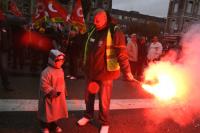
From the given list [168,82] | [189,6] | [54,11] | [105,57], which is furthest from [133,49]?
[189,6]

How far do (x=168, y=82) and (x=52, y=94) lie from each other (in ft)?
13.1

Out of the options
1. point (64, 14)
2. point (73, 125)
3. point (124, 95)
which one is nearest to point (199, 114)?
point (124, 95)

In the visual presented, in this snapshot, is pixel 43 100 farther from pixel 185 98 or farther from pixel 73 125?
pixel 185 98

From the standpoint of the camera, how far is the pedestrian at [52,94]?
496cm

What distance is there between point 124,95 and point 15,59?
16.3 feet

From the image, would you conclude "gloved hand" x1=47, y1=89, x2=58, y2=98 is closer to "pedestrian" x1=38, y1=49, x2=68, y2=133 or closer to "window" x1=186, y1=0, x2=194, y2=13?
"pedestrian" x1=38, y1=49, x2=68, y2=133

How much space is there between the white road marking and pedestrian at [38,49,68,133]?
152 centimetres

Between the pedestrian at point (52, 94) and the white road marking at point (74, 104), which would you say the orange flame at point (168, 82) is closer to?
the white road marking at point (74, 104)

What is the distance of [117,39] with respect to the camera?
212 inches

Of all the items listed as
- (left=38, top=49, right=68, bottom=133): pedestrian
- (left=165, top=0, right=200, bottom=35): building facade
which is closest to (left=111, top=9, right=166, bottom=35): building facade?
(left=165, top=0, right=200, bottom=35): building facade

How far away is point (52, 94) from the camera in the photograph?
16.1 ft

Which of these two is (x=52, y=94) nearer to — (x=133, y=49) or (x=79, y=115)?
(x=79, y=115)

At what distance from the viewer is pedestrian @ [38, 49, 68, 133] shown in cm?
496

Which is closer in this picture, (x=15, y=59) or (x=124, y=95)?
(x=124, y=95)
